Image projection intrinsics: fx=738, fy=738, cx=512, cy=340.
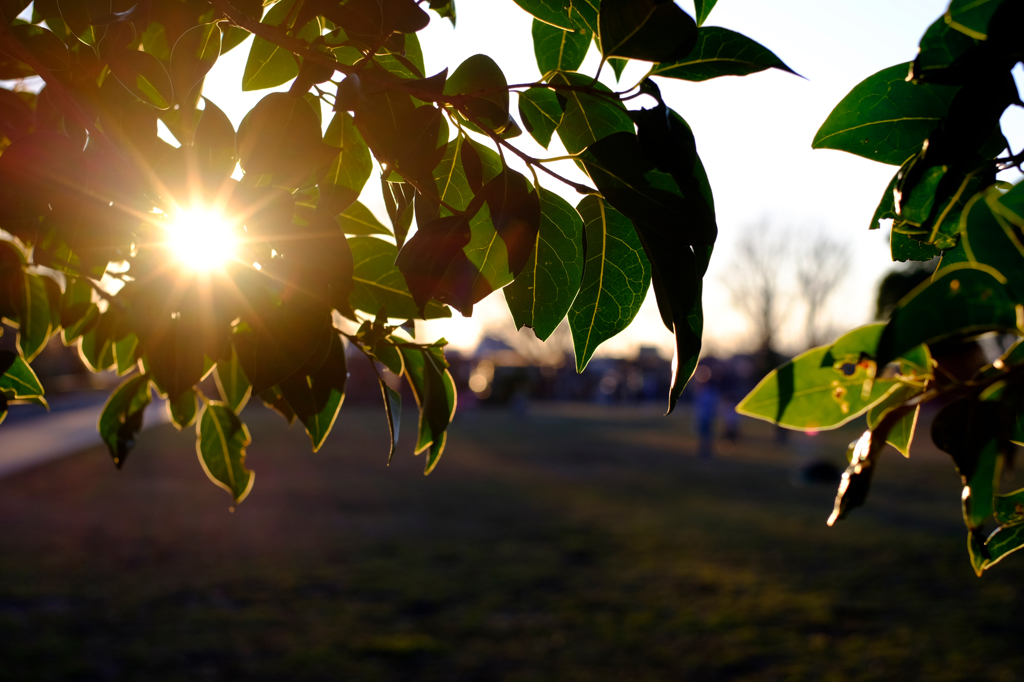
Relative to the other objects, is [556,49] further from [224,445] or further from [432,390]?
[224,445]

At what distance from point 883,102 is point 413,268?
0.42 meters

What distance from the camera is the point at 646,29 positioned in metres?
0.57

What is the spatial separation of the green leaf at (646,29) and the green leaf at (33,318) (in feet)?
3.23

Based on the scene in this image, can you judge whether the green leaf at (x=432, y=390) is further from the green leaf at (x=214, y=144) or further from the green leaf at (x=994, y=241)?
the green leaf at (x=994, y=241)

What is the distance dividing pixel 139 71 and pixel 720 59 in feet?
1.79

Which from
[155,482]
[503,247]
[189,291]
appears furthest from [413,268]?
[155,482]

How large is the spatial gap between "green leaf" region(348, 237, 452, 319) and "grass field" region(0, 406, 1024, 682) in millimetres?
3907

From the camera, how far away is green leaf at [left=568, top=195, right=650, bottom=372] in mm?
672

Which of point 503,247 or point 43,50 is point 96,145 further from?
point 503,247

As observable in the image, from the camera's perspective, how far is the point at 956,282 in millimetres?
387

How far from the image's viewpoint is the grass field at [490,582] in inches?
174

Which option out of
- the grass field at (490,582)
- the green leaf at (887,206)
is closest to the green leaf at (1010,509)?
the green leaf at (887,206)

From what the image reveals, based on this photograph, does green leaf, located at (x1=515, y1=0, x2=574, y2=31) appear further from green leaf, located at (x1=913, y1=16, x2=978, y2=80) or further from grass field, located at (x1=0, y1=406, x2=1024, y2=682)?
grass field, located at (x1=0, y1=406, x2=1024, y2=682)

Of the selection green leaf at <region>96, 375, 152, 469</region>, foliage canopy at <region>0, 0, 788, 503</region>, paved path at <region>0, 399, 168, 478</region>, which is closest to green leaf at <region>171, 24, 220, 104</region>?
foliage canopy at <region>0, 0, 788, 503</region>
